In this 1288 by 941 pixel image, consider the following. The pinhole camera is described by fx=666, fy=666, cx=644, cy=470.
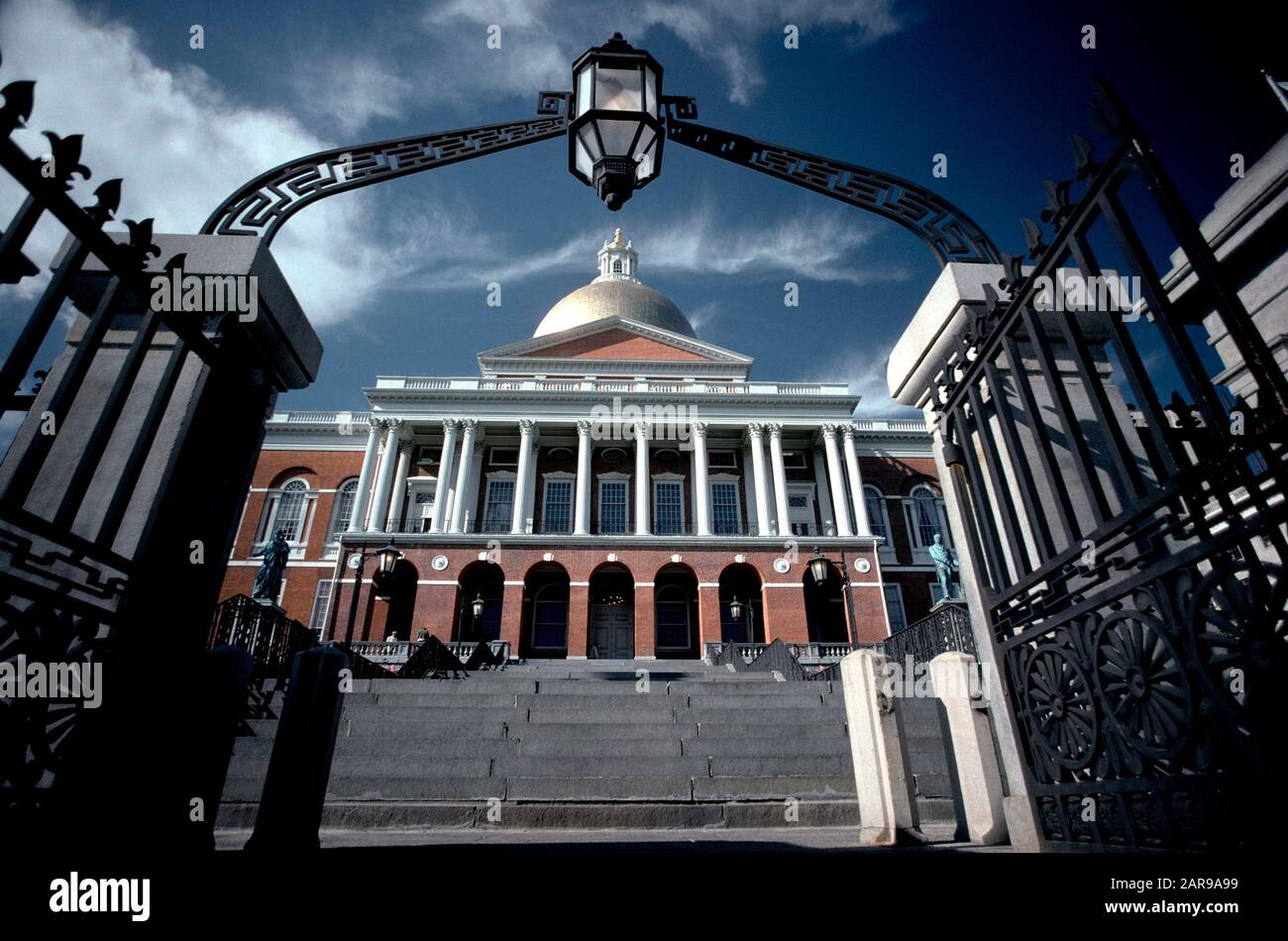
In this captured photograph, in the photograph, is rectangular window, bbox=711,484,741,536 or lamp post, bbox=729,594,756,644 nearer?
lamp post, bbox=729,594,756,644

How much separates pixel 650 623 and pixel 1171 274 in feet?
89.0

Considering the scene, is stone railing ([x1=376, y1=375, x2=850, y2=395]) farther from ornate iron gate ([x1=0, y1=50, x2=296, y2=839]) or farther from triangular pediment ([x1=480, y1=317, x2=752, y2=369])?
ornate iron gate ([x1=0, y1=50, x2=296, y2=839])

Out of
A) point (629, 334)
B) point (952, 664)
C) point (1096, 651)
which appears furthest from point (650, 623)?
point (1096, 651)

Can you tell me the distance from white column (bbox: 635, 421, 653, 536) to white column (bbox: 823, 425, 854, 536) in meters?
9.24

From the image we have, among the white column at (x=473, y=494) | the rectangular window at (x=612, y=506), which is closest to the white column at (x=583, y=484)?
the rectangular window at (x=612, y=506)

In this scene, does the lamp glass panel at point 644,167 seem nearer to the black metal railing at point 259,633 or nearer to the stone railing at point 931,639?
the stone railing at point 931,639

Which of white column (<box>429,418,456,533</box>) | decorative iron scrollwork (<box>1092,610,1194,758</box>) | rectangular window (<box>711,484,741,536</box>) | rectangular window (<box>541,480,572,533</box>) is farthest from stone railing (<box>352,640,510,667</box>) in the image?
decorative iron scrollwork (<box>1092,610,1194,758</box>)

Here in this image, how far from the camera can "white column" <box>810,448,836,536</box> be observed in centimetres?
3392

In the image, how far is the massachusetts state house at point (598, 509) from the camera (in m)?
30.1

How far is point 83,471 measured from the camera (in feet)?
7.89

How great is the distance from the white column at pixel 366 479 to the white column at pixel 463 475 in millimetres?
4091
